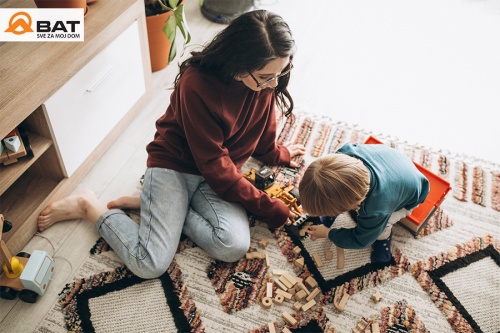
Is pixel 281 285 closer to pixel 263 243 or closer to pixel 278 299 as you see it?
pixel 278 299

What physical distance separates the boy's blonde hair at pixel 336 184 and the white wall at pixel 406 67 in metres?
0.84

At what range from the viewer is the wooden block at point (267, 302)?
1.34 meters

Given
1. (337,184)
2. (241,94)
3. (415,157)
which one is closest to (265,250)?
(337,184)

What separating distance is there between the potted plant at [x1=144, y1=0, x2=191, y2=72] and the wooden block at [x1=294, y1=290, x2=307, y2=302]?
1.00m

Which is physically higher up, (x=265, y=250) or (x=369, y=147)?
(x=369, y=147)

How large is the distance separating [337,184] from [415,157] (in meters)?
0.82

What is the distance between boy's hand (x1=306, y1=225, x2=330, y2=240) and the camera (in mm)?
1446

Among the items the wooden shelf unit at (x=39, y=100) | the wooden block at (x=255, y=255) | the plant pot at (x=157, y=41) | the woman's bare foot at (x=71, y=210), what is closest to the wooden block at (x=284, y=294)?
the wooden block at (x=255, y=255)

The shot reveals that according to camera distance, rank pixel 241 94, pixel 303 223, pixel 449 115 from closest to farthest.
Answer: pixel 241 94, pixel 303 223, pixel 449 115

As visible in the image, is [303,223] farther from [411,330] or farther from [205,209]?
[411,330]

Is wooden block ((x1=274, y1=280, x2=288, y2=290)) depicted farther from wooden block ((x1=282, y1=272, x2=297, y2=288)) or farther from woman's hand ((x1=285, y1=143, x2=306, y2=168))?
woman's hand ((x1=285, y1=143, x2=306, y2=168))

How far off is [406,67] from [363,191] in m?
1.35

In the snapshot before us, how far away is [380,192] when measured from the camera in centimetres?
123

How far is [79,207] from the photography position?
1.47 meters
